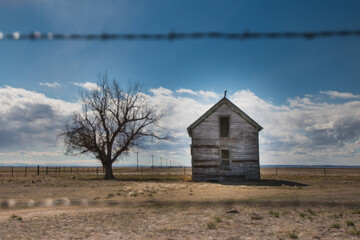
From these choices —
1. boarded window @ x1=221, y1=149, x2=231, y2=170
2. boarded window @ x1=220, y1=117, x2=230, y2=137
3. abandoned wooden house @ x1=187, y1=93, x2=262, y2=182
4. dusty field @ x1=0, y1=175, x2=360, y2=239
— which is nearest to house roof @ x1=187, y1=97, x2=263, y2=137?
abandoned wooden house @ x1=187, y1=93, x2=262, y2=182

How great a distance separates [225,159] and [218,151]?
1102mm

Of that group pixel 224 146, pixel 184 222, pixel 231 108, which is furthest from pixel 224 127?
pixel 184 222

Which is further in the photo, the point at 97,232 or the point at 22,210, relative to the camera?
the point at 22,210

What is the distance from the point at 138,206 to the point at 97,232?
15.1 feet

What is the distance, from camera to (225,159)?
1169 inches

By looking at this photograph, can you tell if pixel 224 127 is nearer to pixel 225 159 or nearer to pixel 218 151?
pixel 218 151

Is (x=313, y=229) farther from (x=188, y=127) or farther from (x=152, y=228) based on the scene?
(x=188, y=127)

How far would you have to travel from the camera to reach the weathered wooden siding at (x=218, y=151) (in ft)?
96.0

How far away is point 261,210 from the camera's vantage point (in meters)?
13.0

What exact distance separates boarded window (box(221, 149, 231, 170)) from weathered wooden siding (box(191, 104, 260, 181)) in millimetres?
426

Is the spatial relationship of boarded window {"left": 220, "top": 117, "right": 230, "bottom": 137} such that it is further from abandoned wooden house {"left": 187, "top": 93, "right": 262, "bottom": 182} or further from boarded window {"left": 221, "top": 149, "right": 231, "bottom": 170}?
abandoned wooden house {"left": 187, "top": 93, "right": 262, "bottom": 182}

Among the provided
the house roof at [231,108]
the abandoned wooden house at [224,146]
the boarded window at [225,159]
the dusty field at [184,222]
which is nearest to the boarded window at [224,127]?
the boarded window at [225,159]

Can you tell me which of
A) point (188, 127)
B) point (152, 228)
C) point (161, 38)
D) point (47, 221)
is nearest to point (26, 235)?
point (47, 221)

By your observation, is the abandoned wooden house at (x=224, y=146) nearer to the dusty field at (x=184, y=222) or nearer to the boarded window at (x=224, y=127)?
the boarded window at (x=224, y=127)
